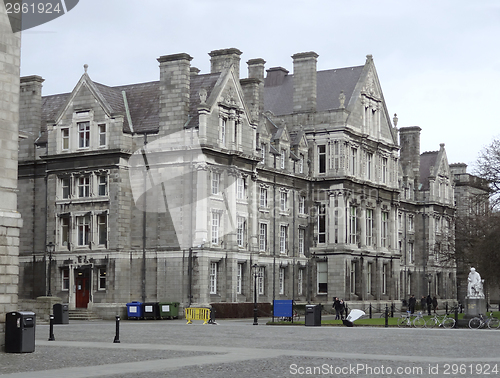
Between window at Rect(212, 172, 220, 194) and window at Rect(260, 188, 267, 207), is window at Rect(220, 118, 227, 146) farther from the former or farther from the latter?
window at Rect(260, 188, 267, 207)

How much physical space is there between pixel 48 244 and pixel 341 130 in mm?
26484

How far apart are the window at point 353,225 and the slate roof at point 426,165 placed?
75.3 feet

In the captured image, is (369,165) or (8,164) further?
(369,165)

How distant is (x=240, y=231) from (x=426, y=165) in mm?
42053

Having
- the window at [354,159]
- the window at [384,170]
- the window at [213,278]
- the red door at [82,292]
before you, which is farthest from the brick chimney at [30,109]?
the window at [384,170]

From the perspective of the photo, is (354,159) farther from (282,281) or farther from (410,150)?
(410,150)

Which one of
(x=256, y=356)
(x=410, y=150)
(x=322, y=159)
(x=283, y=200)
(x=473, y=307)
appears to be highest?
(x=410, y=150)

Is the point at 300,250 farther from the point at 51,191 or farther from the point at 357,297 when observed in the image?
the point at 51,191

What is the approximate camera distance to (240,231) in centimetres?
6291

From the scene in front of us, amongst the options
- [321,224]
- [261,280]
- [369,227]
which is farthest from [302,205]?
[261,280]

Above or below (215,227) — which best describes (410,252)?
below

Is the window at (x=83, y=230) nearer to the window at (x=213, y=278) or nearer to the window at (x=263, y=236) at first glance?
the window at (x=213, y=278)

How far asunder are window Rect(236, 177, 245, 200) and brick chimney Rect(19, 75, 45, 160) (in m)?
15.2

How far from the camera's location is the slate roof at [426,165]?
318 feet
